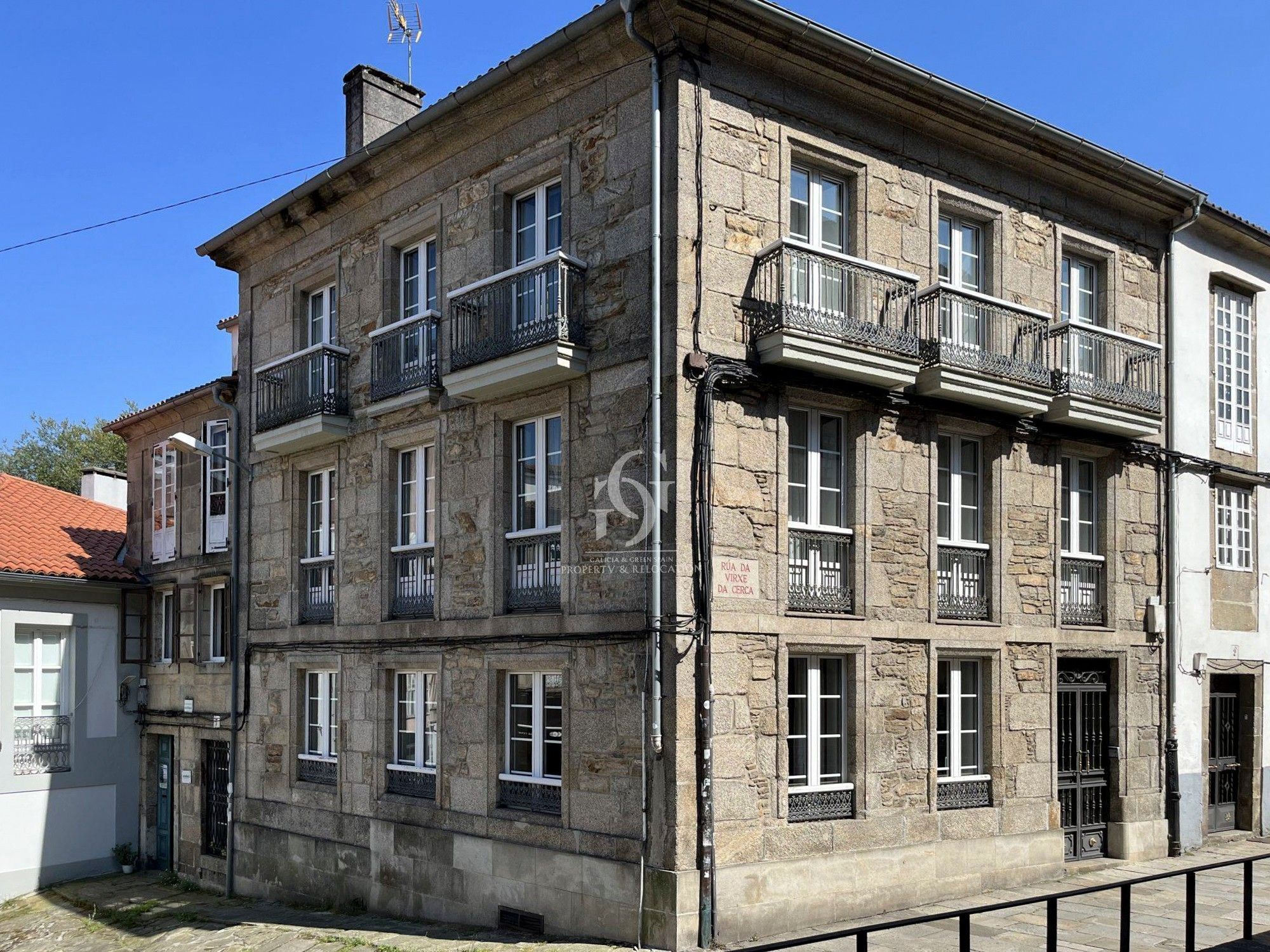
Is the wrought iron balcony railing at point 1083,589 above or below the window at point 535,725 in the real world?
above

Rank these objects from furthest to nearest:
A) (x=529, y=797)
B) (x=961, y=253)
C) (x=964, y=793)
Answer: (x=961, y=253) < (x=964, y=793) < (x=529, y=797)

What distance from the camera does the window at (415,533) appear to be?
580 inches

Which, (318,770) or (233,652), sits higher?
(233,652)

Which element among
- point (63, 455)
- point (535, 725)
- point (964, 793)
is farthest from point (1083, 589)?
point (63, 455)

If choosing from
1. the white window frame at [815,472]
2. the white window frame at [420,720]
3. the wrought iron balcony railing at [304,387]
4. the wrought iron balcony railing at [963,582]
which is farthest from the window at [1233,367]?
the wrought iron balcony railing at [304,387]

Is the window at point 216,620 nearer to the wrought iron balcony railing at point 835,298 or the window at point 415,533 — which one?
the window at point 415,533

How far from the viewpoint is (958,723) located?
13.8 metres

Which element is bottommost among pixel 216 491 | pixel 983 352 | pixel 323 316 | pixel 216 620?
pixel 216 620

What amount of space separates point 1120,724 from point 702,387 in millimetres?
7612

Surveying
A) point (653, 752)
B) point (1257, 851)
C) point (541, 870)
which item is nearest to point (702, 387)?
point (653, 752)

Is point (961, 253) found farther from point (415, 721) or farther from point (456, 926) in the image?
point (456, 926)

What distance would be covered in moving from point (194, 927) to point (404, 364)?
7495 mm

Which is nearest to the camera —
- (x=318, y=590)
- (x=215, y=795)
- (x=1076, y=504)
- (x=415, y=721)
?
(x=415, y=721)

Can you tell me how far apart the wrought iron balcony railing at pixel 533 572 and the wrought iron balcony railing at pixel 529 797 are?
1.78 meters
